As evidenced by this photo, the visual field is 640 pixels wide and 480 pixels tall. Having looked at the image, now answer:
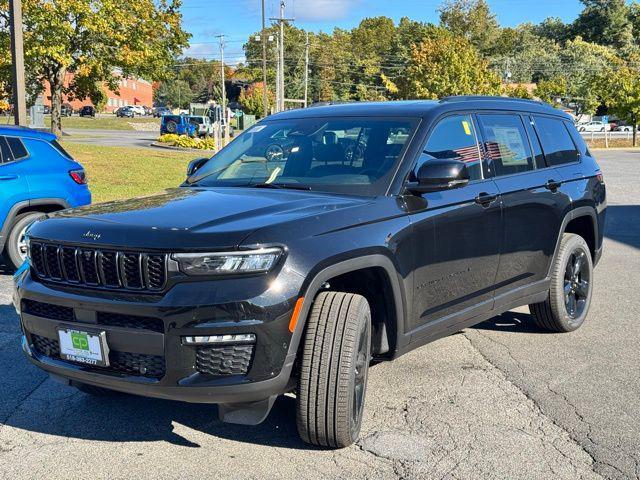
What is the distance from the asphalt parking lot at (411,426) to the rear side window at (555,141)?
1.52 m

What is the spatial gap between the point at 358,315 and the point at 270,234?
66cm

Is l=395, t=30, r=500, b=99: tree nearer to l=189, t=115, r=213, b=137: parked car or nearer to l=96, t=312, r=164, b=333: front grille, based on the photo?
l=189, t=115, r=213, b=137: parked car

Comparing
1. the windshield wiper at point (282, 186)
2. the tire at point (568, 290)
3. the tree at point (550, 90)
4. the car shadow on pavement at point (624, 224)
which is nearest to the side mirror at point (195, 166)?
the windshield wiper at point (282, 186)

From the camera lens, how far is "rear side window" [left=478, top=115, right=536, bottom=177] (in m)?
5.31

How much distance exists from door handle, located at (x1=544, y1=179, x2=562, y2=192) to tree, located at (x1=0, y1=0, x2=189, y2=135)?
21.4 meters

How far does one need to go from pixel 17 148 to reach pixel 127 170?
13275 millimetres

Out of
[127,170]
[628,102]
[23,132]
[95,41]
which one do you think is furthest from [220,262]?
[628,102]

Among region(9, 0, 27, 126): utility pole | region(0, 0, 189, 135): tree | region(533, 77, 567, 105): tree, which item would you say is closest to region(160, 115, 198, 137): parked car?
region(0, 0, 189, 135): tree

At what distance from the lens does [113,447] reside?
401cm

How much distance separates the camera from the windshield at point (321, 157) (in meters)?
4.55

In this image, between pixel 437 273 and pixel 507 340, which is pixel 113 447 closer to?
pixel 437 273

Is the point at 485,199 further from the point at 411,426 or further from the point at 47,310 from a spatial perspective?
the point at 47,310

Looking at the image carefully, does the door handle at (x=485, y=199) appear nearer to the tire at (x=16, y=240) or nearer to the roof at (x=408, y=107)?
the roof at (x=408, y=107)

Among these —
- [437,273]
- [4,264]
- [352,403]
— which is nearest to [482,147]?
[437,273]
